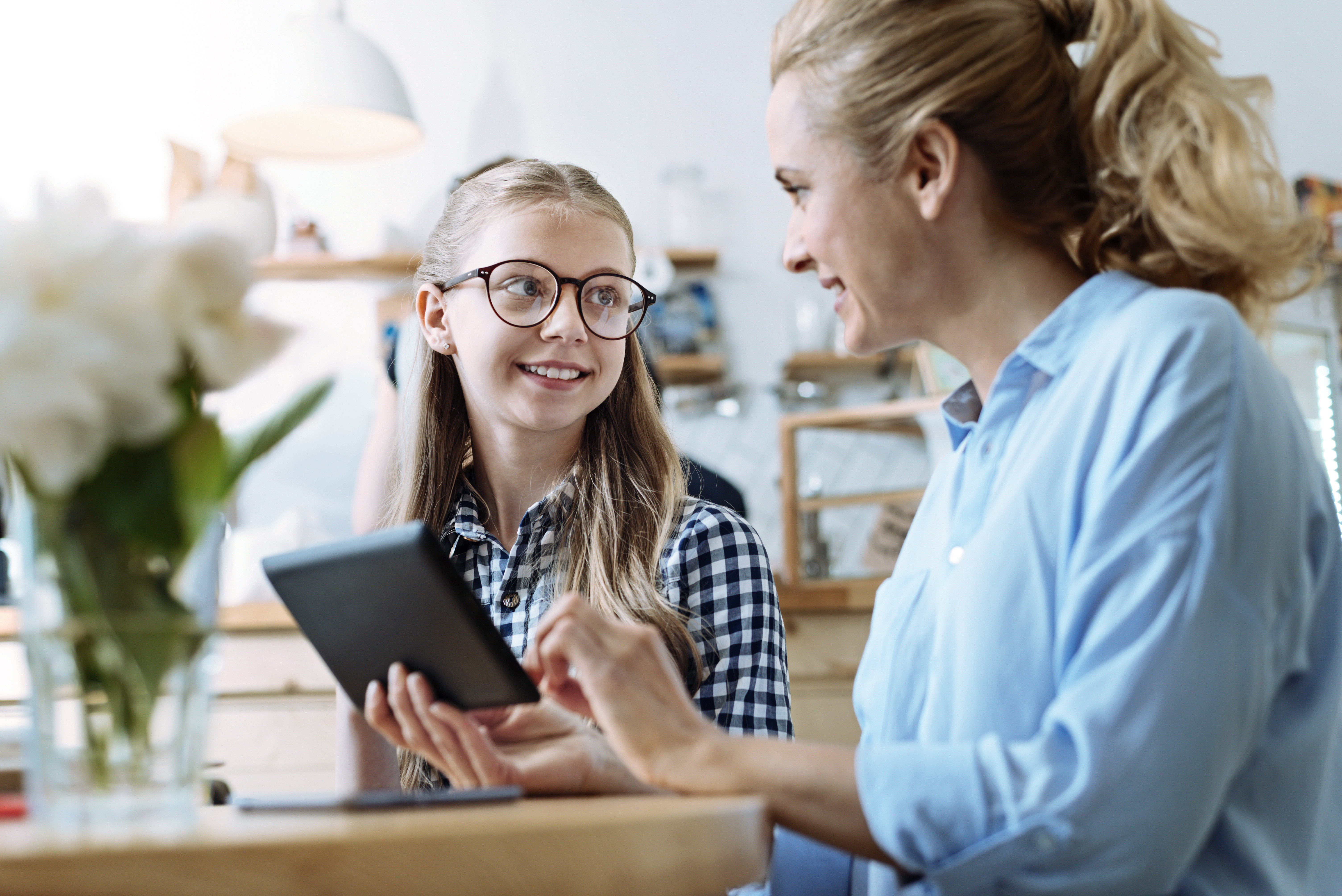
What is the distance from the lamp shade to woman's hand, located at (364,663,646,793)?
2231mm

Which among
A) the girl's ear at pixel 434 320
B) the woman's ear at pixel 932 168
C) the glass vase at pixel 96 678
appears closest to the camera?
the glass vase at pixel 96 678

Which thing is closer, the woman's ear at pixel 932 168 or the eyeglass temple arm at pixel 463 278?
the woman's ear at pixel 932 168

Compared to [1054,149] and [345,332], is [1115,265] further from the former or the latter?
[345,332]

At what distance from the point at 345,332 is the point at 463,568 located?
2.39 meters

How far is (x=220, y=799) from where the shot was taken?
161cm

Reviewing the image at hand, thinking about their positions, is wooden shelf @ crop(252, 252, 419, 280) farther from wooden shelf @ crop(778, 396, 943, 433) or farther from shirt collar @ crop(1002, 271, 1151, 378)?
shirt collar @ crop(1002, 271, 1151, 378)

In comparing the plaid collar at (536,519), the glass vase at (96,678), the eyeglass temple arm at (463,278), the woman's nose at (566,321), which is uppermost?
the eyeglass temple arm at (463,278)

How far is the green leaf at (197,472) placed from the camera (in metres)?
0.65

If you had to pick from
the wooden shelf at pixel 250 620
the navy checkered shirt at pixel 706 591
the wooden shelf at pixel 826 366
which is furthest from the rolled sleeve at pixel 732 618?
the wooden shelf at pixel 826 366

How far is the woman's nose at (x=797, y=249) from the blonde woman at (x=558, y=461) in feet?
1.23

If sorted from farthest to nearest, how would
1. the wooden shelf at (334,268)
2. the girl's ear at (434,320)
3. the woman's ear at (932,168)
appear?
the wooden shelf at (334,268), the girl's ear at (434,320), the woman's ear at (932,168)

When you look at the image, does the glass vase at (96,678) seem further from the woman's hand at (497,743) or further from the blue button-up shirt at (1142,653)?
the blue button-up shirt at (1142,653)

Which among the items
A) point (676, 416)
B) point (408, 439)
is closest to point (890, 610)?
point (408, 439)

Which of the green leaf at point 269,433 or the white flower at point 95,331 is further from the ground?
the white flower at point 95,331
